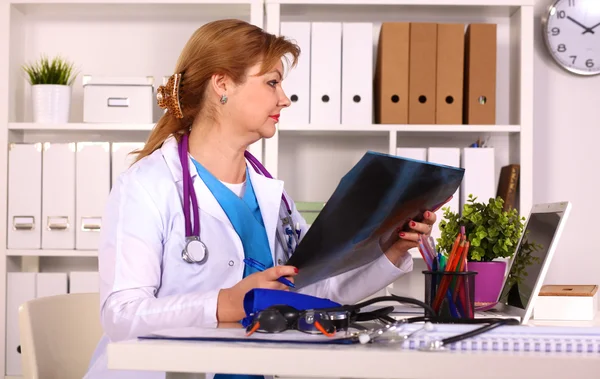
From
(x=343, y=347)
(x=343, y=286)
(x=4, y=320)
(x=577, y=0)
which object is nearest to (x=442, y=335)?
(x=343, y=347)

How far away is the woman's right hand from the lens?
116 cm

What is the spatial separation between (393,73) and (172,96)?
1.32 m

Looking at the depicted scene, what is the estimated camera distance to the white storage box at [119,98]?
117 inches

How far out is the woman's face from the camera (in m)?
1.70

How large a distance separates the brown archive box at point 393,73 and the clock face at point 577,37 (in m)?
0.65

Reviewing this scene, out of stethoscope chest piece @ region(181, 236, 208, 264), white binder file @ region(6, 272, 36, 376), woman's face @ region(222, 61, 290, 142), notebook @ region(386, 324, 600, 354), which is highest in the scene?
woman's face @ region(222, 61, 290, 142)

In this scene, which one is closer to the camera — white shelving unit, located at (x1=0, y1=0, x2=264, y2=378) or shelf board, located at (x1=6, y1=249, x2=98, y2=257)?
shelf board, located at (x1=6, y1=249, x2=98, y2=257)

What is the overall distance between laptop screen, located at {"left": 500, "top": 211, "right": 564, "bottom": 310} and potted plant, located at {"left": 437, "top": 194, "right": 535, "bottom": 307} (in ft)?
0.07

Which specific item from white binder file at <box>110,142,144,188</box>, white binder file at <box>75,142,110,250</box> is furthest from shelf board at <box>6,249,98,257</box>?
white binder file at <box>110,142,144,188</box>

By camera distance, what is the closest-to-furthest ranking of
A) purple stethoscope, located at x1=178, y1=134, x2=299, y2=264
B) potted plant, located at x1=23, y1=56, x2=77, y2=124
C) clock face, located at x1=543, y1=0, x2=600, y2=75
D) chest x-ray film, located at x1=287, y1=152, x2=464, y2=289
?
chest x-ray film, located at x1=287, y1=152, x2=464, y2=289, purple stethoscope, located at x1=178, y1=134, x2=299, y2=264, potted plant, located at x1=23, y1=56, x2=77, y2=124, clock face, located at x1=543, y1=0, x2=600, y2=75

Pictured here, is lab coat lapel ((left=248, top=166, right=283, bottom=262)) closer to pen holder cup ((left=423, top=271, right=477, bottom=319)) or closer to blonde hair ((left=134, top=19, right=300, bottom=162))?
blonde hair ((left=134, top=19, right=300, bottom=162))

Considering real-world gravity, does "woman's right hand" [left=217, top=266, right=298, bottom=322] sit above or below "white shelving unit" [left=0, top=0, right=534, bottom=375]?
below

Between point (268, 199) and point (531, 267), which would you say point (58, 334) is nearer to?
point (268, 199)

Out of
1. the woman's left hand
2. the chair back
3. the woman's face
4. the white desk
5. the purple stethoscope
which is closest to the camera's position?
the white desk
